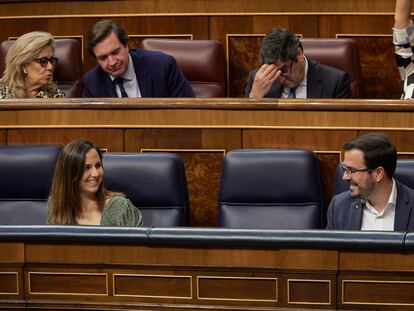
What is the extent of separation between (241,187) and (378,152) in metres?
0.22

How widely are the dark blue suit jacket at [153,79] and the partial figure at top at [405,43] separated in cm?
37

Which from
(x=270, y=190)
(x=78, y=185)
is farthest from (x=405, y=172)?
(x=78, y=185)

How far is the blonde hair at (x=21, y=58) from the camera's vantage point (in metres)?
1.88

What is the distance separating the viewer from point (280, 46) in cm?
180

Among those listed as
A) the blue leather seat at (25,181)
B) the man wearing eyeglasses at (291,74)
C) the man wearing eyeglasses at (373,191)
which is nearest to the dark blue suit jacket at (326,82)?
the man wearing eyeglasses at (291,74)

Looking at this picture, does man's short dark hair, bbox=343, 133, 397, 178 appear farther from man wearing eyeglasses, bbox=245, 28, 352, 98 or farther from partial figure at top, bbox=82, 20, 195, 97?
partial figure at top, bbox=82, 20, 195, 97

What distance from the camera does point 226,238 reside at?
4.14ft

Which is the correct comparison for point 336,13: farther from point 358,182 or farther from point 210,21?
point 358,182

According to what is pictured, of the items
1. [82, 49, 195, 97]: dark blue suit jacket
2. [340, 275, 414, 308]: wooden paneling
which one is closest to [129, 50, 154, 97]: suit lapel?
[82, 49, 195, 97]: dark blue suit jacket

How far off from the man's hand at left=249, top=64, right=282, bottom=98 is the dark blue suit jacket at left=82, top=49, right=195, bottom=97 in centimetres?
14

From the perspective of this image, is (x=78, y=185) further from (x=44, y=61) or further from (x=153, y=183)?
(x=44, y=61)

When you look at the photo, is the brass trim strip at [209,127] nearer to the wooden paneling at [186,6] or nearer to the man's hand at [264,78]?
the man's hand at [264,78]

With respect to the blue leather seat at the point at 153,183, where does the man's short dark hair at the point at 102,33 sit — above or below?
above

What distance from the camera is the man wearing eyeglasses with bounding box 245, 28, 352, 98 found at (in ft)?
5.89
